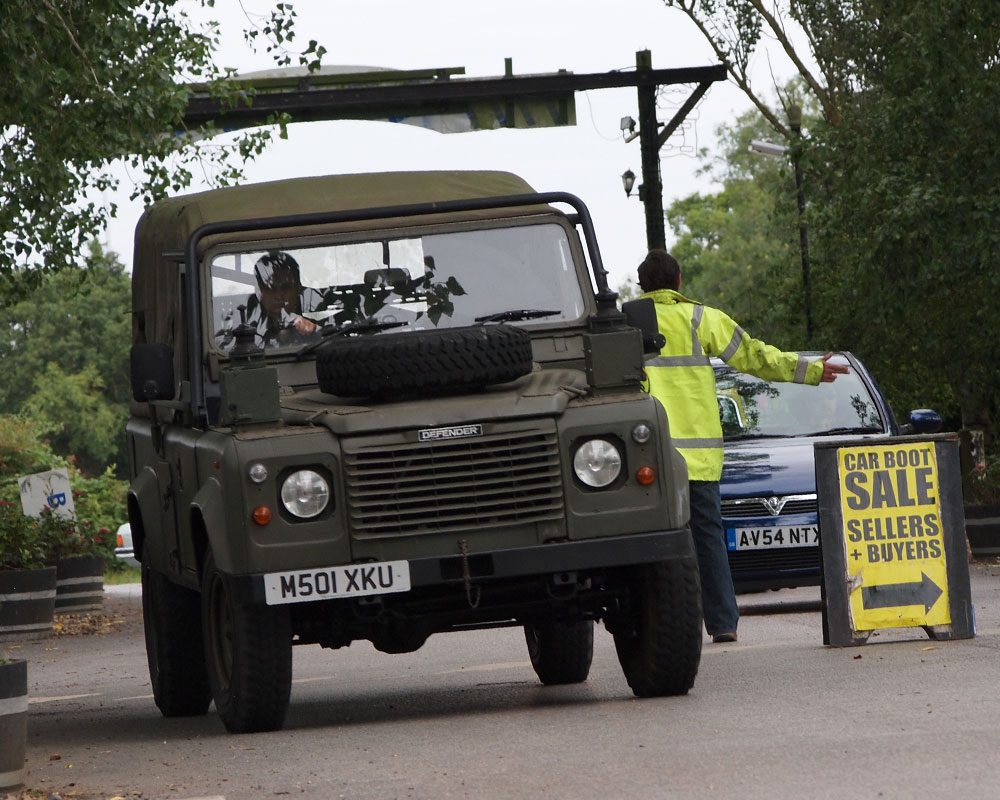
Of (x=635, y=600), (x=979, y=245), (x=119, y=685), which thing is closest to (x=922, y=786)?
(x=635, y=600)

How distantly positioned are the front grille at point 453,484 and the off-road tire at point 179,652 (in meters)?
2.41

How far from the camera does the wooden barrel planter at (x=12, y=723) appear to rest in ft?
24.1

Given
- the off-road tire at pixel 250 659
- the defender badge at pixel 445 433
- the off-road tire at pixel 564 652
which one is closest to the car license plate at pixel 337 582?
the off-road tire at pixel 250 659

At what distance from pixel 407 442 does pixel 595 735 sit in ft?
4.58

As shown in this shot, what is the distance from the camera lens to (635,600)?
29.2ft

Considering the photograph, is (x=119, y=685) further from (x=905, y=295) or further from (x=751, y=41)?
(x=751, y=41)

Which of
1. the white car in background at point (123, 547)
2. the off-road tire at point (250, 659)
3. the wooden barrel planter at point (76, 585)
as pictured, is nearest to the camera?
the off-road tire at point (250, 659)

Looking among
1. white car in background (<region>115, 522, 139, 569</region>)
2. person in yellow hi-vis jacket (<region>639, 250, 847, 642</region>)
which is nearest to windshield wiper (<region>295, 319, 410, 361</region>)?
person in yellow hi-vis jacket (<region>639, 250, 847, 642</region>)

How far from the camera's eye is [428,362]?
844cm

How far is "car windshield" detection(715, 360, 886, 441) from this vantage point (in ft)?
47.6

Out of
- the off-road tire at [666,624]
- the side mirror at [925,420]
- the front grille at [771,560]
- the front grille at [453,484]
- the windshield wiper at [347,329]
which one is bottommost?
the front grille at [771,560]

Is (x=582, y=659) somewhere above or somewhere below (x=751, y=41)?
below

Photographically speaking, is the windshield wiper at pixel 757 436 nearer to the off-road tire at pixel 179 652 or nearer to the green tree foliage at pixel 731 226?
the off-road tire at pixel 179 652

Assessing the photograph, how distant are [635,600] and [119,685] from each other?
Result: 5.66m
